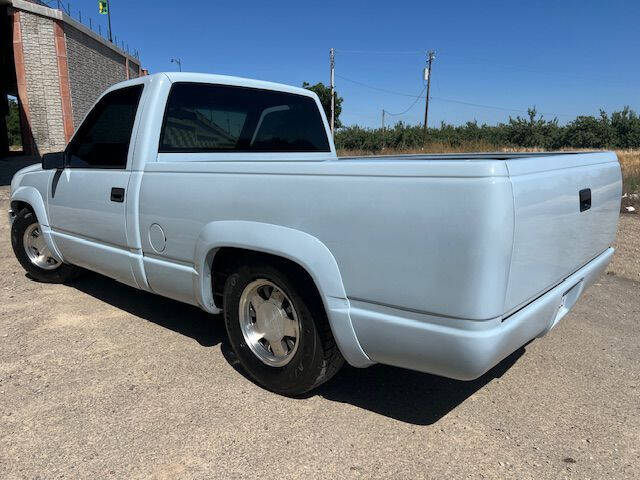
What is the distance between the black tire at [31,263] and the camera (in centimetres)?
500

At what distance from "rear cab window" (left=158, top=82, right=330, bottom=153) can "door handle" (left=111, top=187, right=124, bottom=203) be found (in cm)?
41

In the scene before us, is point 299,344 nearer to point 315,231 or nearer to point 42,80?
point 315,231

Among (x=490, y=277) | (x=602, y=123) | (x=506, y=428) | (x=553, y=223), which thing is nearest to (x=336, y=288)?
(x=490, y=277)

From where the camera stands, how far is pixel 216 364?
3.41 meters

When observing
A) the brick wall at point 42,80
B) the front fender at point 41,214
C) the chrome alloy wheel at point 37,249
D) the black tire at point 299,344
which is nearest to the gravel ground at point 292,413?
the black tire at point 299,344

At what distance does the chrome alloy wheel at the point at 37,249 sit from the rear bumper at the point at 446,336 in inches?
155

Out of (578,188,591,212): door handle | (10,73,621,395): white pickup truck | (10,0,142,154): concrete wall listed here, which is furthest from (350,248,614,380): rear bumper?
(10,0,142,154): concrete wall

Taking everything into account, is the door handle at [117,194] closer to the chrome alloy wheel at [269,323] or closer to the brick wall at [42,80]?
the chrome alloy wheel at [269,323]

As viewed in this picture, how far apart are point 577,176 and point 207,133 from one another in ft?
8.17

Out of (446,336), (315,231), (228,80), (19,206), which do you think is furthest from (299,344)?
(19,206)

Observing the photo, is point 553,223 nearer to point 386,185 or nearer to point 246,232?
point 386,185

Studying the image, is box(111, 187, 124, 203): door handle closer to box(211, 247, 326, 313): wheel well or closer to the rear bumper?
box(211, 247, 326, 313): wheel well

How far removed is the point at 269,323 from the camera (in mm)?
2955

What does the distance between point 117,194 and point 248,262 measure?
1.26m
